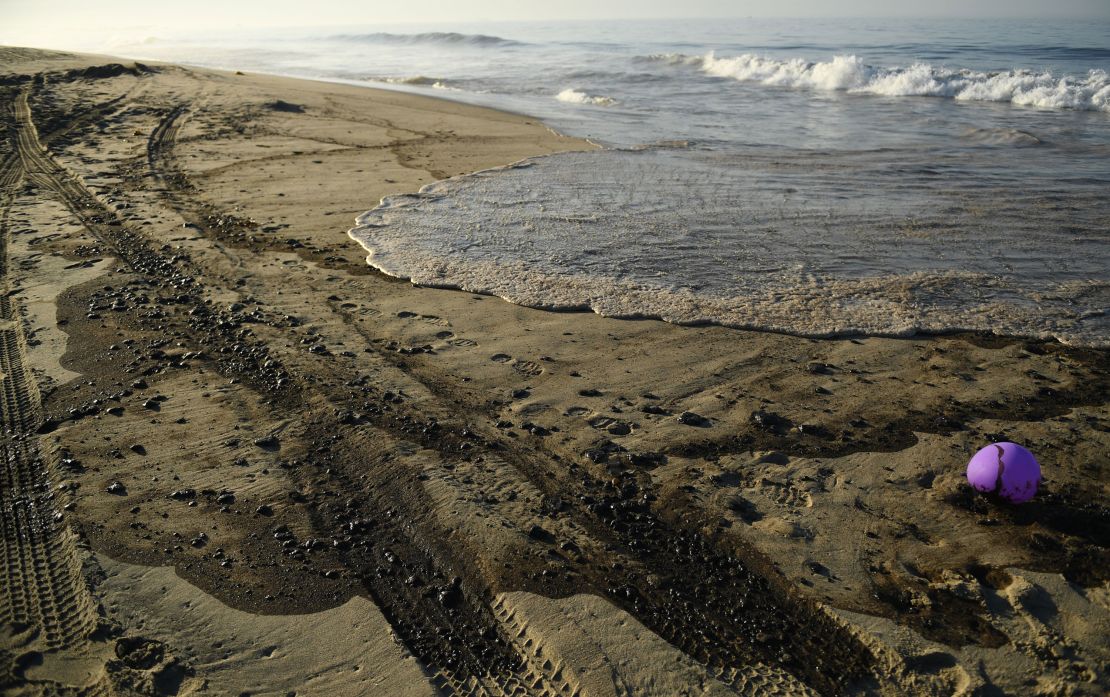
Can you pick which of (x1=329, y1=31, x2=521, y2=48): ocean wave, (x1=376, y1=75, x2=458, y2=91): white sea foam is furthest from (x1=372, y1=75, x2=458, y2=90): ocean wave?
(x1=329, y1=31, x2=521, y2=48): ocean wave

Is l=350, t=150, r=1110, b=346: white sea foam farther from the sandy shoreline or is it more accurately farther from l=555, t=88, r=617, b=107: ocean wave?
l=555, t=88, r=617, b=107: ocean wave

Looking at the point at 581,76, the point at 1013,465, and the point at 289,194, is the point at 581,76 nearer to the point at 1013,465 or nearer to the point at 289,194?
the point at 289,194

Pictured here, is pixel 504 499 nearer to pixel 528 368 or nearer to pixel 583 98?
pixel 528 368

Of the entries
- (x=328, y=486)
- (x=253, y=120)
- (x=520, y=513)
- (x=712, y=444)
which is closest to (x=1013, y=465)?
(x=712, y=444)

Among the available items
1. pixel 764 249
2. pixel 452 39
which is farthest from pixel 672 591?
pixel 452 39

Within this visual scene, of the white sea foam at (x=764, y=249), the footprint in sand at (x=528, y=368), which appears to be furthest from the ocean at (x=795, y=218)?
the footprint in sand at (x=528, y=368)

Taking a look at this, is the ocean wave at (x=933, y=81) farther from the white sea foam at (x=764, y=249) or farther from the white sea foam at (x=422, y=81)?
the white sea foam at (x=764, y=249)

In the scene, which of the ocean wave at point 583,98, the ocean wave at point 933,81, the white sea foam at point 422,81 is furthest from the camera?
the white sea foam at point 422,81
